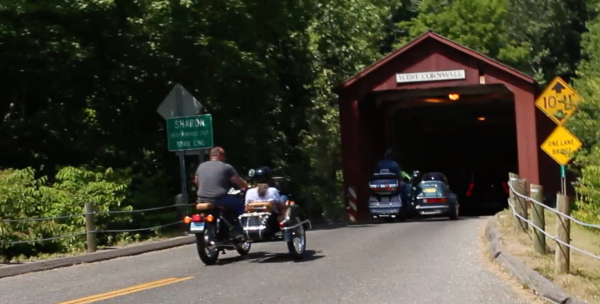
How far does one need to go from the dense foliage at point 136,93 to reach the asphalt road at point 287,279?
3.16 m

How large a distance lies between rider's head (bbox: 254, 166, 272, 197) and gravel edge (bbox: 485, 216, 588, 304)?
12.1 ft

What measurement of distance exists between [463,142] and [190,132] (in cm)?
3009

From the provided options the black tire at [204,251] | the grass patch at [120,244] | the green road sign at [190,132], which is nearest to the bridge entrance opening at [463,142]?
the green road sign at [190,132]

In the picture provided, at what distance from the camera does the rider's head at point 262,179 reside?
15211mm

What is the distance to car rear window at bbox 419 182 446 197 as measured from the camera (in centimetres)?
3035

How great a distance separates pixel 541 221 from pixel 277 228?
3.96m

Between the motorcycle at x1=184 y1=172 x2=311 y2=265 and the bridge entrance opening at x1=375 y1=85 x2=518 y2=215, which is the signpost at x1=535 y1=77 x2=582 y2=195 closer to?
the motorcycle at x1=184 y1=172 x2=311 y2=265

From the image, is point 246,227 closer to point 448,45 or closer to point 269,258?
point 269,258

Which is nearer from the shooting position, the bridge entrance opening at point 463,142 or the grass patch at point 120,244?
the grass patch at point 120,244

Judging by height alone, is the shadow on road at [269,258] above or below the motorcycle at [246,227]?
below

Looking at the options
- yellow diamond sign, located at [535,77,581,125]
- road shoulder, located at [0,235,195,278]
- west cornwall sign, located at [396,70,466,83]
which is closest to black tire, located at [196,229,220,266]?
road shoulder, located at [0,235,195,278]

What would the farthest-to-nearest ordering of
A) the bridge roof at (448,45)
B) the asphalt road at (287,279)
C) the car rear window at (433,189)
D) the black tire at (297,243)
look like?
the bridge roof at (448,45) → the car rear window at (433,189) → the black tire at (297,243) → the asphalt road at (287,279)

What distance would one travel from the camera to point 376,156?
1481 inches

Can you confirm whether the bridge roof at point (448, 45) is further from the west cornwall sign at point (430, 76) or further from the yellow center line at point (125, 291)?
the yellow center line at point (125, 291)
